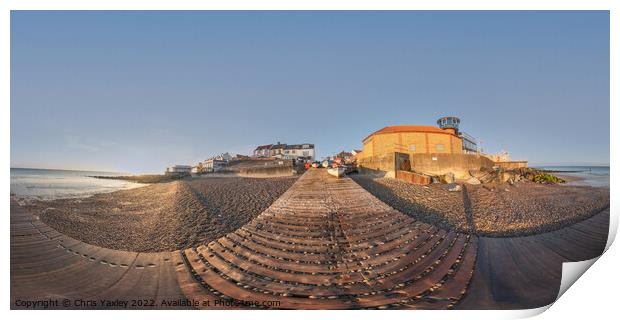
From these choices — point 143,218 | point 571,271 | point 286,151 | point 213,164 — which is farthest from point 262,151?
point 571,271

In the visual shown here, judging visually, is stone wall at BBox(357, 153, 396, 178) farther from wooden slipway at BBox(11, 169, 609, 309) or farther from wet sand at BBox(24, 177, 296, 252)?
wet sand at BBox(24, 177, 296, 252)

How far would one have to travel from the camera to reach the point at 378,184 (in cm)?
270

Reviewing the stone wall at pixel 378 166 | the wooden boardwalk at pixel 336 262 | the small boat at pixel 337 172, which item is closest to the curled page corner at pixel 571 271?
the wooden boardwalk at pixel 336 262

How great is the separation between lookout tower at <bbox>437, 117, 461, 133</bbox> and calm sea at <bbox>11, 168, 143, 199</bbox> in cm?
330

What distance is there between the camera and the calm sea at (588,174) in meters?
1.62

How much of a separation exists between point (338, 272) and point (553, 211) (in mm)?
2245

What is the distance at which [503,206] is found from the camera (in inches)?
75.7

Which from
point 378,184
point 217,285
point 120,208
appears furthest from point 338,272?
point 120,208

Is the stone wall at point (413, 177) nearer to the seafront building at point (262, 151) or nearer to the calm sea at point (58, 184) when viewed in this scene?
the seafront building at point (262, 151)

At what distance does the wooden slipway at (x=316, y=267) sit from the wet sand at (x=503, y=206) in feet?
0.34

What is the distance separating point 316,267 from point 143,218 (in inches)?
63.4

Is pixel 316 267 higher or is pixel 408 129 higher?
pixel 408 129

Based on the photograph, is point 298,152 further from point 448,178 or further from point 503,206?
point 503,206
